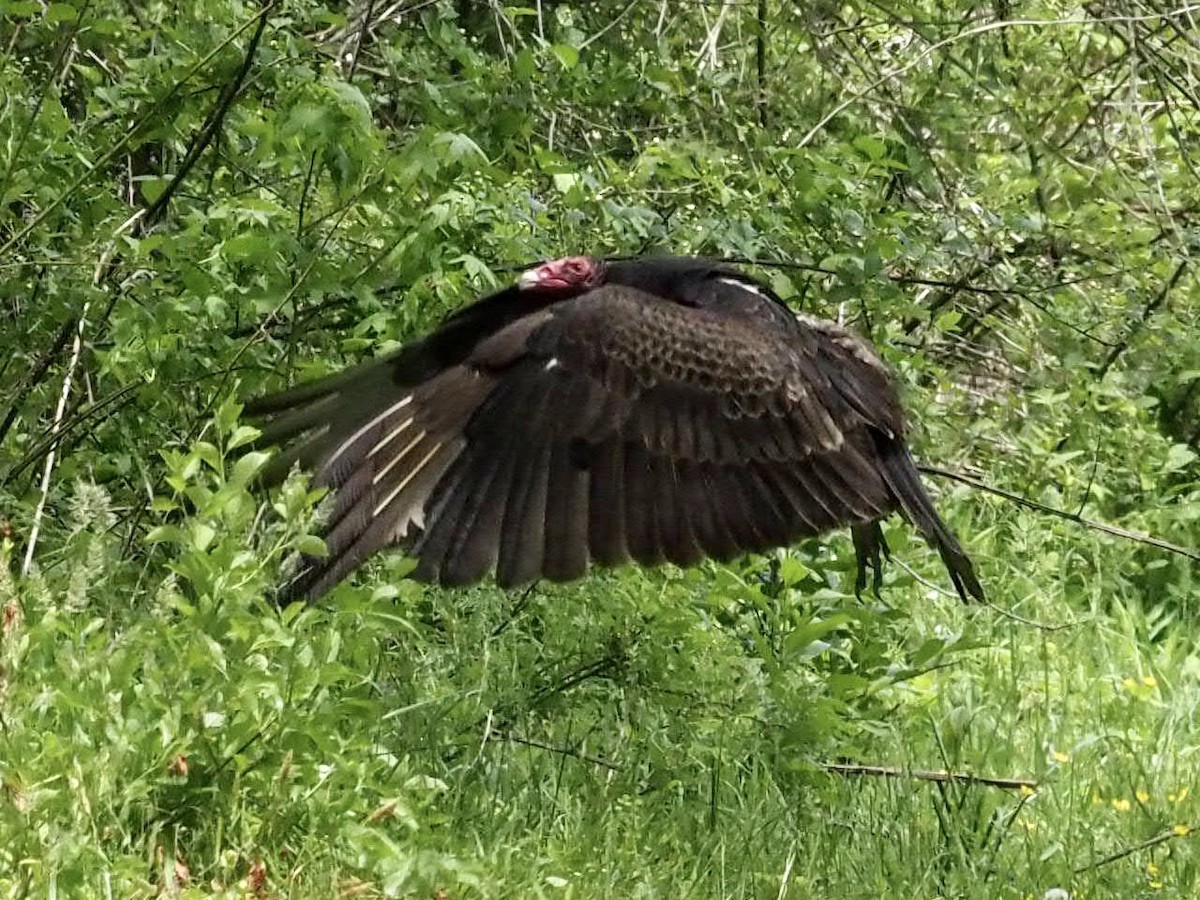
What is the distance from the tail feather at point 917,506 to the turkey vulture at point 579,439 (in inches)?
0.8

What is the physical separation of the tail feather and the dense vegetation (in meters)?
0.18

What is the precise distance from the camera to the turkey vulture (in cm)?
366

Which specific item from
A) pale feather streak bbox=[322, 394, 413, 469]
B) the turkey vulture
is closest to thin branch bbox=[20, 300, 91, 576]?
the turkey vulture

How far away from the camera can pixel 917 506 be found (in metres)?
4.23

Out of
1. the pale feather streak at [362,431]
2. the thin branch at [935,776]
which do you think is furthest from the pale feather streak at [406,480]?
the thin branch at [935,776]

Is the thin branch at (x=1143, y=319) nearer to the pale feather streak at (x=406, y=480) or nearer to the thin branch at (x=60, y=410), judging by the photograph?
the pale feather streak at (x=406, y=480)

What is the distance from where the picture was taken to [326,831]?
9.31 ft

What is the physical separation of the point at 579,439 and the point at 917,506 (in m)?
0.93

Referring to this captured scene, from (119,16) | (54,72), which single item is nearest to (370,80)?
(119,16)

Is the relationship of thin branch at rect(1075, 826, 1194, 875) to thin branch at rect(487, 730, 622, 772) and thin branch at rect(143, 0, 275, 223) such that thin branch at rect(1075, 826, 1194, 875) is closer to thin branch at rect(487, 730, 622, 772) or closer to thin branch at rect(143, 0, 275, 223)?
thin branch at rect(487, 730, 622, 772)

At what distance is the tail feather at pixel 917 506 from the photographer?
13.7 ft

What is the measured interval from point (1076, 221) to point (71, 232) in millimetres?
3129

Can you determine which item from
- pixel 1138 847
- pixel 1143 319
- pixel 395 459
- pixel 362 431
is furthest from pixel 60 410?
pixel 1143 319

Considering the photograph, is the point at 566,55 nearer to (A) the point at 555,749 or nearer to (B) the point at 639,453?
(B) the point at 639,453
